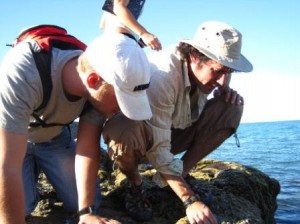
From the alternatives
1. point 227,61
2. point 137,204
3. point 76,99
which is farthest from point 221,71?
point 137,204

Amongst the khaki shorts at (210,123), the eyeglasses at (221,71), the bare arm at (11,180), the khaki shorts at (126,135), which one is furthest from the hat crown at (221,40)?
the bare arm at (11,180)

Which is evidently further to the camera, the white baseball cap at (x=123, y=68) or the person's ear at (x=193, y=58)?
the person's ear at (x=193, y=58)

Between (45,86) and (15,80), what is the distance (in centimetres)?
25

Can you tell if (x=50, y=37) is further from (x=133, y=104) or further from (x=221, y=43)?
(x=221, y=43)

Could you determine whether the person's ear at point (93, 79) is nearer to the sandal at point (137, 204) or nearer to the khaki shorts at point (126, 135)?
the khaki shorts at point (126, 135)

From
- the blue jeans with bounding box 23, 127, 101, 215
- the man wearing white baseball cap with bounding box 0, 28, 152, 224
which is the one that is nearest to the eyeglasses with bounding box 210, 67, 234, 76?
the man wearing white baseball cap with bounding box 0, 28, 152, 224

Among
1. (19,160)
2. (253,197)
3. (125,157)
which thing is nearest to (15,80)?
(19,160)

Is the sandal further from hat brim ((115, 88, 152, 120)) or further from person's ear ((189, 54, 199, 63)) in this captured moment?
person's ear ((189, 54, 199, 63))

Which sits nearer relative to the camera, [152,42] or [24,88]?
[24,88]

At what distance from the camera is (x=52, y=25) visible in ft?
11.2

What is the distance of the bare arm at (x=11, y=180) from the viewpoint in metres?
2.77

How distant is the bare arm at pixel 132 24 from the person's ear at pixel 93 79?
1.36 meters

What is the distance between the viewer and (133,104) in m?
3.00

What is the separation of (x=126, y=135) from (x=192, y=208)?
2.88 feet
